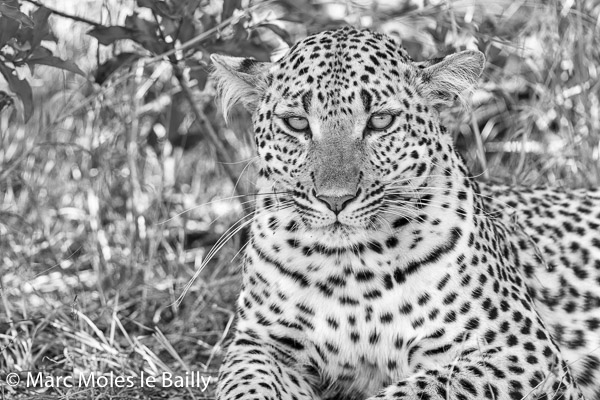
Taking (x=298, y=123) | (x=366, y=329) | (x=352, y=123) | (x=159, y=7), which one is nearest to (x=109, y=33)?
(x=159, y=7)

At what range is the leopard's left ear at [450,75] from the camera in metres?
4.84

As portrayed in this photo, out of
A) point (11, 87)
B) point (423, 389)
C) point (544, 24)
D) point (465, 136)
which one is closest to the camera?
point (423, 389)

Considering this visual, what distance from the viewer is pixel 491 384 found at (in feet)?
14.6

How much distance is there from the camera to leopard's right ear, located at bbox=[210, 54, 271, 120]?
502 centimetres

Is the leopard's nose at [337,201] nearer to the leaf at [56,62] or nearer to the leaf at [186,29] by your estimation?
the leaf at [56,62]

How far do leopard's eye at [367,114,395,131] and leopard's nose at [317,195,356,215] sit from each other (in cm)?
39

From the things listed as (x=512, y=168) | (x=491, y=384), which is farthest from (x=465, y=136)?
(x=491, y=384)

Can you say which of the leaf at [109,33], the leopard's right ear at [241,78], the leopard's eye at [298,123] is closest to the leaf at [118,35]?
the leaf at [109,33]

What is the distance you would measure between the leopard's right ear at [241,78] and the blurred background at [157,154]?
763 millimetres

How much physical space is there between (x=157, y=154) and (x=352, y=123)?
3753mm

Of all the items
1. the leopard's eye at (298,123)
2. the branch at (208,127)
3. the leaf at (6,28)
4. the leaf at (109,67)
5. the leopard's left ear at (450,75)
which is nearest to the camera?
the leopard's eye at (298,123)

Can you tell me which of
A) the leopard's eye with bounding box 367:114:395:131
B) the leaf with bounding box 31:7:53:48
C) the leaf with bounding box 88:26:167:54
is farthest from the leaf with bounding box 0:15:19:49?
the leopard's eye with bounding box 367:114:395:131

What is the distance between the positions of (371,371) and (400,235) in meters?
0.64

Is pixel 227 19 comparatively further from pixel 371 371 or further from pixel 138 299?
pixel 371 371
